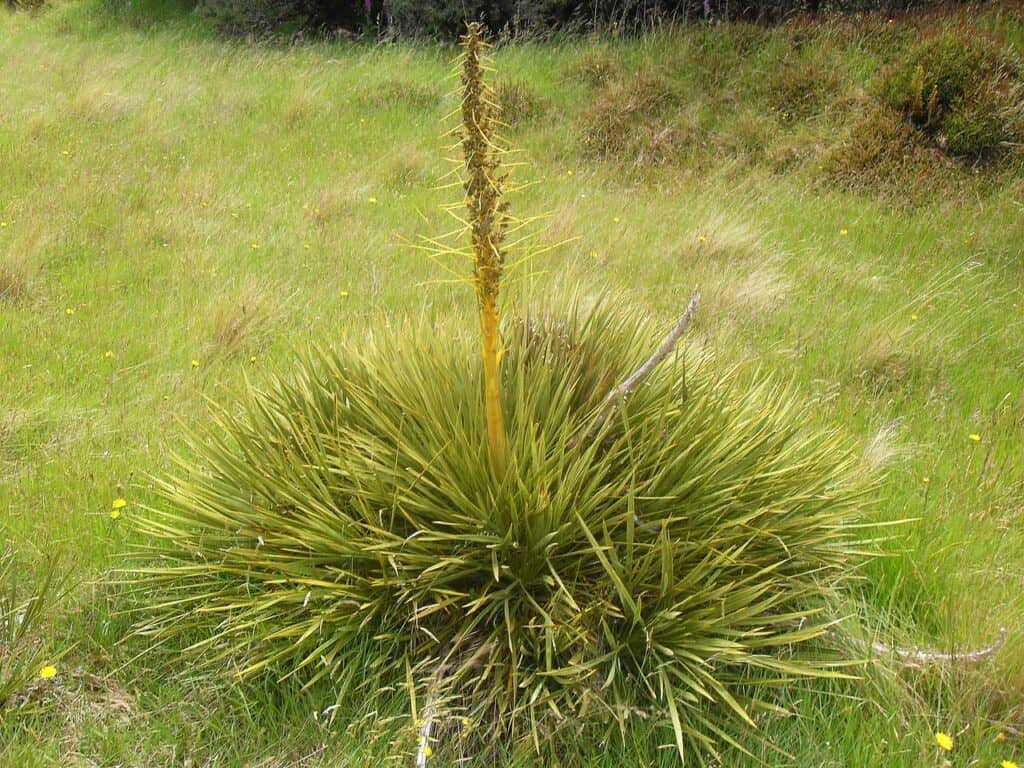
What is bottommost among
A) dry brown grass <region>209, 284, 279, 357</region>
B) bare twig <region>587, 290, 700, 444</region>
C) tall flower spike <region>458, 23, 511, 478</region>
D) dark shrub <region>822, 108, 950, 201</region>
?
dark shrub <region>822, 108, 950, 201</region>

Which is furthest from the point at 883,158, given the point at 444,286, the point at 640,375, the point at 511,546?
the point at 511,546

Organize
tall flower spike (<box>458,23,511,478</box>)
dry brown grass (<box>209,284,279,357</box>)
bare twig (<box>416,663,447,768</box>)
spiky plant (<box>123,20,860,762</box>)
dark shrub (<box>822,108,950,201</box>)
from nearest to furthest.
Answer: tall flower spike (<box>458,23,511,478</box>) → bare twig (<box>416,663,447,768</box>) → spiky plant (<box>123,20,860,762</box>) → dry brown grass (<box>209,284,279,357</box>) → dark shrub (<box>822,108,950,201</box>)

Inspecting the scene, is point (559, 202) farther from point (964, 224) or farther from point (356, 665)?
point (356, 665)

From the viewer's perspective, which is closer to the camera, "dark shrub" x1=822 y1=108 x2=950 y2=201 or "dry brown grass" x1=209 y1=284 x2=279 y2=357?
"dry brown grass" x1=209 y1=284 x2=279 y2=357

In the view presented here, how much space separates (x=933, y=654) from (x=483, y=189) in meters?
1.80

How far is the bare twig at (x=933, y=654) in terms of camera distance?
256 centimetres

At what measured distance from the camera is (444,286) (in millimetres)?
6266

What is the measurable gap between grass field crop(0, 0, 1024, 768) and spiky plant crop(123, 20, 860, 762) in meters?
0.16

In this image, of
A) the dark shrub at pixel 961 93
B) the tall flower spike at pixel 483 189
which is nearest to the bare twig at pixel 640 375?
the tall flower spike at pixel 483 189

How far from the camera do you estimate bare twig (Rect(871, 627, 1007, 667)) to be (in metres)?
2.56

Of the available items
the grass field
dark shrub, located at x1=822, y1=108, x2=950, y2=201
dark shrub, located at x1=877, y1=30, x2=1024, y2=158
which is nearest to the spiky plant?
the grass field

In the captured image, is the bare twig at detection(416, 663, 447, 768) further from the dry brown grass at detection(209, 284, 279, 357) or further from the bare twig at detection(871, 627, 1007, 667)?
the dry brown grass at detection(209, 284, 279, 357)

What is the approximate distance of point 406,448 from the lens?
8.65ft

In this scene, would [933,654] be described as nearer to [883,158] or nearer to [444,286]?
[444,286]
